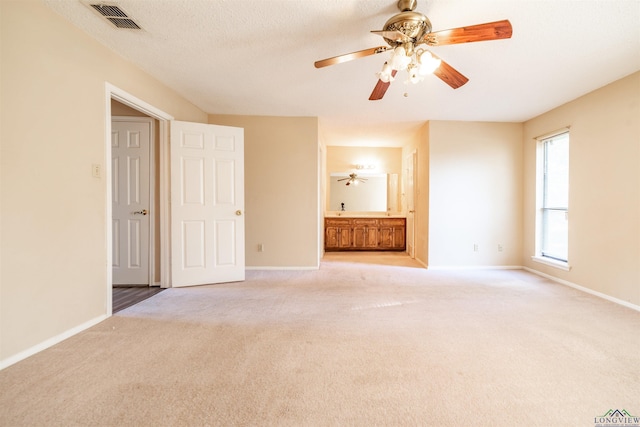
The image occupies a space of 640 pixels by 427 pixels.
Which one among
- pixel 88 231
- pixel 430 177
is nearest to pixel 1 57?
pixel 88 231

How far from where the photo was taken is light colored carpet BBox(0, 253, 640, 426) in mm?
1369

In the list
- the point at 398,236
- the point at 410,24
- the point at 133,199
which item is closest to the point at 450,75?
the point at 410,24

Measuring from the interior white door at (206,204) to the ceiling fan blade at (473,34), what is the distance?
272 cm

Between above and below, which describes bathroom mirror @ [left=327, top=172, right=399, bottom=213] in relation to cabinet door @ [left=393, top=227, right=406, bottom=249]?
above

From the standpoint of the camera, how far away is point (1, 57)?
5.57ft

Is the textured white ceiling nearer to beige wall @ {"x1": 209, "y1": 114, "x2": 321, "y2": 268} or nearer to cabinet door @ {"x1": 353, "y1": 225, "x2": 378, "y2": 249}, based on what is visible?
beige wall @ {"x1": 209, "y1": 114, "x2": 321, "y2": 268}

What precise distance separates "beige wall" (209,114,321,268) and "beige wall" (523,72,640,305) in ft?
11.8

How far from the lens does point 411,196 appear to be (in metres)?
5.72

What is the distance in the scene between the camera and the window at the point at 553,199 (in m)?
3.84

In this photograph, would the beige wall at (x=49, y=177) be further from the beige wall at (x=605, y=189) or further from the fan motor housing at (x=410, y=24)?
the beige wall at (x=605, y=189)

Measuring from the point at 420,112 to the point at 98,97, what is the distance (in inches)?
159

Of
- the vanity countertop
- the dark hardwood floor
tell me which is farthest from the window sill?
the dark hardwood floor

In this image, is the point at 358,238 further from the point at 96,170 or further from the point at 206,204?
the point at 96,170

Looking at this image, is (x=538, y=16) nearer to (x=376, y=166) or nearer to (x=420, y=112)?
(x=420, y=112)
